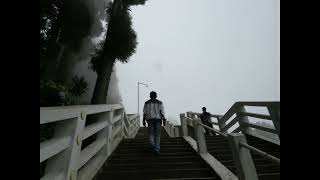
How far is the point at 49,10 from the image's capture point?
19.4 metres

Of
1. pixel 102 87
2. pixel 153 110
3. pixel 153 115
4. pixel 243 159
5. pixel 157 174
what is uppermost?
pixel 102 87

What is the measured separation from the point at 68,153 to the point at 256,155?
4.65 m

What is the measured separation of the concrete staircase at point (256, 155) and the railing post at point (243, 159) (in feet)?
3.25

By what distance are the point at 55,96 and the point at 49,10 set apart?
17.8ft

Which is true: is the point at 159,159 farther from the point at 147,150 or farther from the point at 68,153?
the point at 68,153

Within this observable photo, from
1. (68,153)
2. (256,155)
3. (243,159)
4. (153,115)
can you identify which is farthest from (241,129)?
(68,153)

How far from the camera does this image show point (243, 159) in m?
4.29

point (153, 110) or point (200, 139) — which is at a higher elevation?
point (153, 110)

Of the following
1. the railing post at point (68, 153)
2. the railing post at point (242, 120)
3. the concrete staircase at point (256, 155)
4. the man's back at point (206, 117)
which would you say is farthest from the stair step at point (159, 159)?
the man's back at point (206, 117)

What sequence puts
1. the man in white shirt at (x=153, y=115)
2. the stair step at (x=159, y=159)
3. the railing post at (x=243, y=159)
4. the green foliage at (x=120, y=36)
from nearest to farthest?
the railing post at (x=243, y=159)
the stair step at (x=159, y=159)
the man in white shirt at (x=153, y=115)
the green foliage at (x=120, y=36)

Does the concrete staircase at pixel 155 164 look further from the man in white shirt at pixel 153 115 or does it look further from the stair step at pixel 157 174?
the man in white shirt at pixel 153 115

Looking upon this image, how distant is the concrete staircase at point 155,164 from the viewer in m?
5.60
